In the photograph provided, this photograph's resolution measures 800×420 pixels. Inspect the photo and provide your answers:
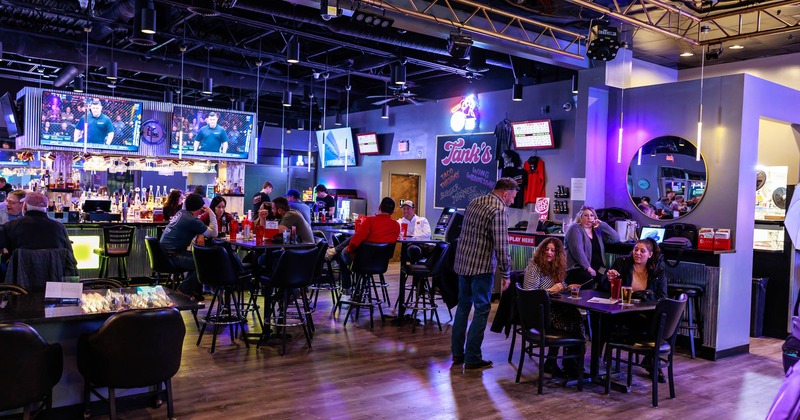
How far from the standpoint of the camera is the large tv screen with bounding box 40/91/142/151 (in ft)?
31.2

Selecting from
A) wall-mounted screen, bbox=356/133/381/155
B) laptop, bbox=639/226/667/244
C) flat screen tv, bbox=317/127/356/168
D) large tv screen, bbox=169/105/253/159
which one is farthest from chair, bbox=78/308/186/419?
flat screen tv, bbox=317/127/356/168

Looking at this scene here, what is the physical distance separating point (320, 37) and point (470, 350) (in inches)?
232

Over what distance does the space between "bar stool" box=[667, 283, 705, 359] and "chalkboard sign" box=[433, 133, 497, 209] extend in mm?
5294

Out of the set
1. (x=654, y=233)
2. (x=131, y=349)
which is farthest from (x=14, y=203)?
(x=654, y=233)

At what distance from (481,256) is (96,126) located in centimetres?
720

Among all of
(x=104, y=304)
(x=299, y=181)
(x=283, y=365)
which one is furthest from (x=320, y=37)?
(x=299, y=181)

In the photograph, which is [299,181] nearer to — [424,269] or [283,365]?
[424,269]

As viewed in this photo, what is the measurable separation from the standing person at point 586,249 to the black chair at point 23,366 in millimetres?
4552

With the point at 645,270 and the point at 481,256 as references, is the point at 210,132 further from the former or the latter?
the point at 645,270

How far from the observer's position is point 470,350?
222 inches

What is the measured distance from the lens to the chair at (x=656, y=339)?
191 inches

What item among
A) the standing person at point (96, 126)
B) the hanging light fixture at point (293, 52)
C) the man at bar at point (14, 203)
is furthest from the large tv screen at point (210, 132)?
the man at bar at point (14, 203)

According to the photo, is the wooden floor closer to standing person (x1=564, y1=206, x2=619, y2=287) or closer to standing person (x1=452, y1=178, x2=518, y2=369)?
standing person (x1=452, y1=178, x2=518, y2=369)

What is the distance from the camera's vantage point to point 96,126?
9.95m
